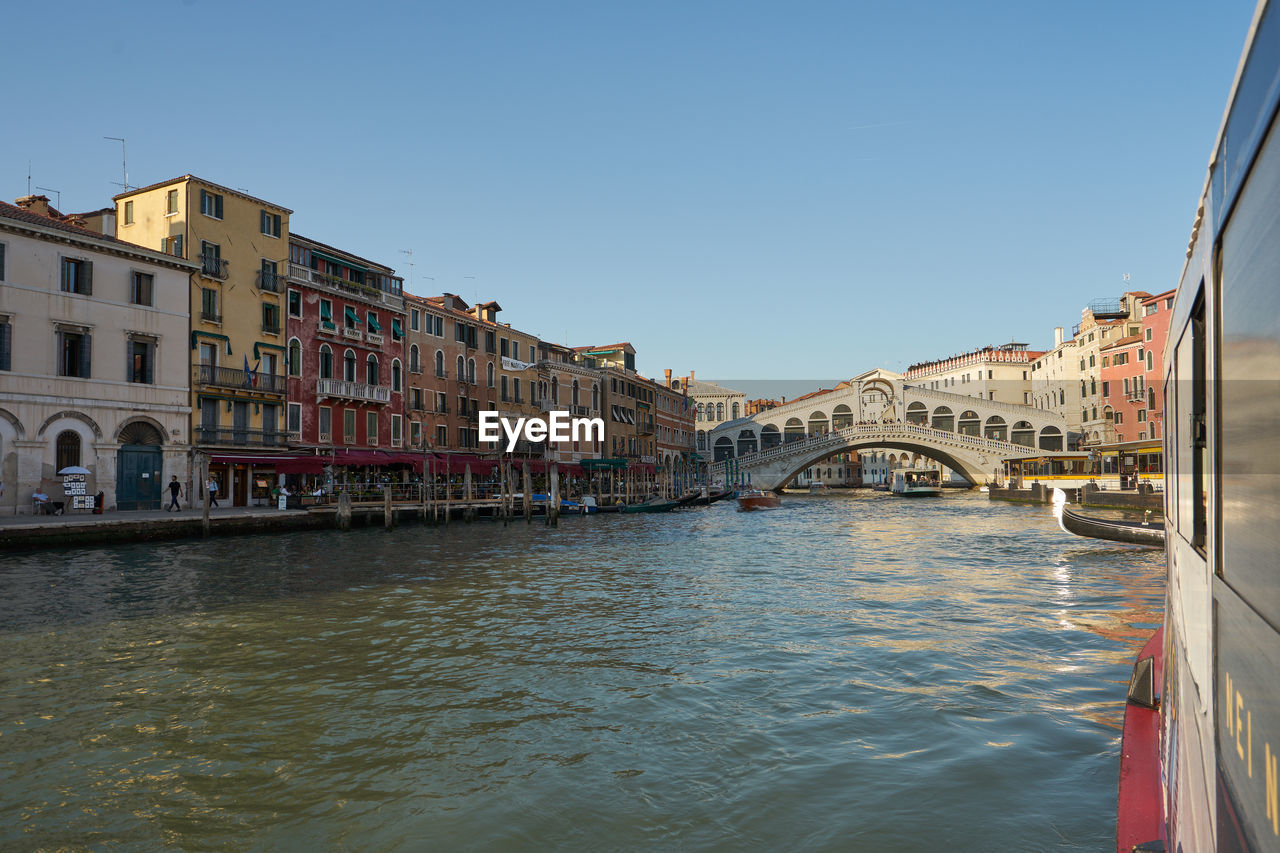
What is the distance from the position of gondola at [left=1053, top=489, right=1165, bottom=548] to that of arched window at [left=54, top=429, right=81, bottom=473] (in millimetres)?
23340

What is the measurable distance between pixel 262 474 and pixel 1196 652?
91.0 feet

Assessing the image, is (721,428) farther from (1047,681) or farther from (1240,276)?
(1240,276)

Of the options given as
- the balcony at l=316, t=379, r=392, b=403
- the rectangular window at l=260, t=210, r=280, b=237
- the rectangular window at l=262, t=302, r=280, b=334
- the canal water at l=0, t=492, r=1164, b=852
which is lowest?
the canal water at l=0, t=492, r=1164, b=852

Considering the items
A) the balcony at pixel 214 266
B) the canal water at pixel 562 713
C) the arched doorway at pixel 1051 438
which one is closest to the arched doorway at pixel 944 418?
the arched doorway at pixel 1051 438

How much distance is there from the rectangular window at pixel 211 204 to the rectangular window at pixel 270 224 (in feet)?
4.45

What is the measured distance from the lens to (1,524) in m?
16.7

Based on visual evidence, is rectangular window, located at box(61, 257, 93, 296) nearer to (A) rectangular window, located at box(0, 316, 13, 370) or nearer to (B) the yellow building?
(A) rectangular window, located at box(0, 316, 13, 370)

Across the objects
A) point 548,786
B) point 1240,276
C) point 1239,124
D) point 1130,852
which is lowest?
point 548,786

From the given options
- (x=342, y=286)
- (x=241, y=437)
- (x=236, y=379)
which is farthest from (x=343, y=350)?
(x=241, y=437)

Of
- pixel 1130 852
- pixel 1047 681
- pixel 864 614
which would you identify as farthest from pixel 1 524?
pixel 1130 852

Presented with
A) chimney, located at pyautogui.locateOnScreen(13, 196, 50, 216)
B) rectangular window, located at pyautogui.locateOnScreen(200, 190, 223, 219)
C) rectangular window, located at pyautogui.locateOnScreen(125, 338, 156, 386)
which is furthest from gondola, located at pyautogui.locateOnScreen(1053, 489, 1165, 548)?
chimney, located at pyautogui.locateOnScreen(13, 196, 50, 216)

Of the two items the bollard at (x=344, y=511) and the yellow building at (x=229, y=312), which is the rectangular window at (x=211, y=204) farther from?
the bollard at (x=344, y=511)

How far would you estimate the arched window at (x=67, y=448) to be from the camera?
824 inches

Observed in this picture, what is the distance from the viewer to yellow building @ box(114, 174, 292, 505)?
24.8 metres
